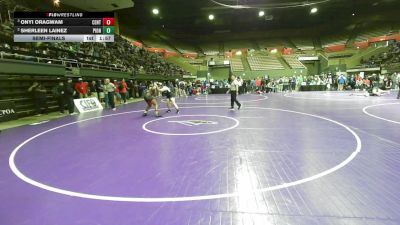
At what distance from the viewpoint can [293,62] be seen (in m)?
47.4

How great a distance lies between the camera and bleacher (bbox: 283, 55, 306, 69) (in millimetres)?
46438

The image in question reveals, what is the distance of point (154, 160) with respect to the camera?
567 centimetres

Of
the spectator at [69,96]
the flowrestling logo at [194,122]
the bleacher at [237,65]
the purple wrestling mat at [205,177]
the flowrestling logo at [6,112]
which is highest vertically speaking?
the bleacher at [237,65]

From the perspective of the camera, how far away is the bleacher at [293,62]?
46.4 meters

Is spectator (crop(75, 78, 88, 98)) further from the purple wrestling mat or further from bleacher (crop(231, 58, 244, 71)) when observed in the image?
bleacher (crop(231, 58, 244, 71))

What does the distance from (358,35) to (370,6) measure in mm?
12821

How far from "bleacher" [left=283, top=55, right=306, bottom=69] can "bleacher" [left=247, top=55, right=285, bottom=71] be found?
1.52 m

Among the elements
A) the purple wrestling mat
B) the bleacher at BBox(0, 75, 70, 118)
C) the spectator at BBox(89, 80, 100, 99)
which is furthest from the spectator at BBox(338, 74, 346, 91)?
the bleacher at BBox(0, 75, 70, 118)

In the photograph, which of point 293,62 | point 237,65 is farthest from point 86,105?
point 293,62

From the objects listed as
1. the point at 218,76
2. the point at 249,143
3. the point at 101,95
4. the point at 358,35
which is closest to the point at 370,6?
the point at 358,35
